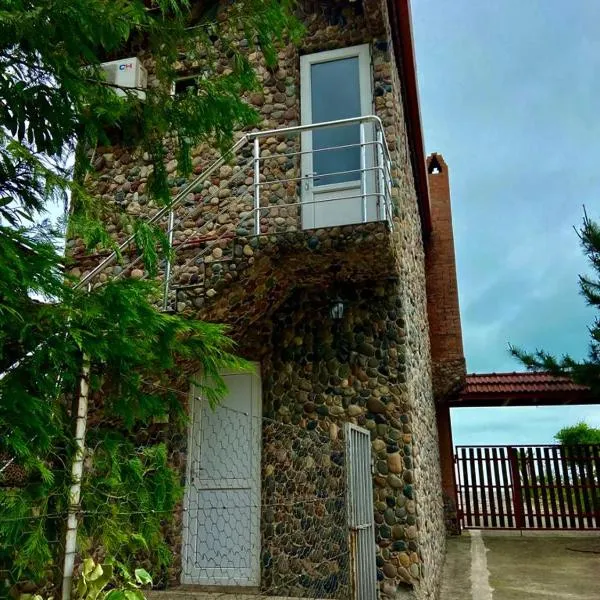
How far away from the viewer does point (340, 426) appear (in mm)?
6109

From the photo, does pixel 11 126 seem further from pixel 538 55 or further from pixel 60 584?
pixel 538 55

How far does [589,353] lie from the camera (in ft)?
34.3

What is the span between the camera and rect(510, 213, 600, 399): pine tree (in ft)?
34.0

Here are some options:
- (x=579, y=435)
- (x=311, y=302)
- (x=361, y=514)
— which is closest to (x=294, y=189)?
(x=311, y=302)

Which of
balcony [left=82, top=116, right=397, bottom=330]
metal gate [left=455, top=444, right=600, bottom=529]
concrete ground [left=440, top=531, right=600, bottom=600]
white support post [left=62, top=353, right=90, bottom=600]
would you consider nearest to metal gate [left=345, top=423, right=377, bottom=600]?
balcony [left=82, top=116, right=397, bottom=330]

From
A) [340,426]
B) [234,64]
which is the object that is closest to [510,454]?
[340,426]

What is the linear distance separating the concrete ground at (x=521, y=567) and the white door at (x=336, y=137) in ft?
15.4

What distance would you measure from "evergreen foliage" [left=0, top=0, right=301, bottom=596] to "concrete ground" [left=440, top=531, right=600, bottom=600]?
17.4 feet

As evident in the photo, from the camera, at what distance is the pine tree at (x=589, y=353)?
10.4m

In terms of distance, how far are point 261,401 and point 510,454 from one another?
7773mm

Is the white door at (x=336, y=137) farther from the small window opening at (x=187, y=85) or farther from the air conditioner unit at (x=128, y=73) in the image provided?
the air conditioner unit at (x=128, y=73)

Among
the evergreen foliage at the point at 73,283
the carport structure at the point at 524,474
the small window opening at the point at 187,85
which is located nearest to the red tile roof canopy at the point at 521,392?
the carport structure at the point at 524,474

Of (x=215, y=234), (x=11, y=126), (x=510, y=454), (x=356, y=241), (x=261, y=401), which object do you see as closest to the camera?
(x=11, y=126)

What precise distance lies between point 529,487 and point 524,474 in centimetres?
27
